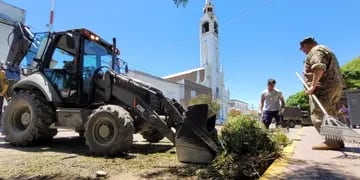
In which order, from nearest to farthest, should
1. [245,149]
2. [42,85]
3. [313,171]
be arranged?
[313,171] → [245,149] → [42,85]

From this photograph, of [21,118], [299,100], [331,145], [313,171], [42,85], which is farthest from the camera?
[299,100]

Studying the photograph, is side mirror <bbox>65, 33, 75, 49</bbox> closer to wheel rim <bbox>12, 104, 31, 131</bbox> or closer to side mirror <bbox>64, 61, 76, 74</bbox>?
side mirror <bbox>64, 61, 76, 74</bbox>

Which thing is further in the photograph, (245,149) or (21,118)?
(21,118)

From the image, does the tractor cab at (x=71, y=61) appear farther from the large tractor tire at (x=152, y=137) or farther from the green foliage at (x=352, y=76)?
the green foliage at (x=352, y=76)

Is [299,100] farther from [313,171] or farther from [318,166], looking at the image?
[313,171]

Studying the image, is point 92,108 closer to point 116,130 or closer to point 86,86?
point 86,86

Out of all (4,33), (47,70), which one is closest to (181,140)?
(47,70)

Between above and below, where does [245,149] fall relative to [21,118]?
below

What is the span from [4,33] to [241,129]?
1926 cm

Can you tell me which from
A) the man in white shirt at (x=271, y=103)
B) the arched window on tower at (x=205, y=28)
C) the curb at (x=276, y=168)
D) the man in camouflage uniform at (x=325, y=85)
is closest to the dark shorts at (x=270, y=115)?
the man in white shirt at (x=271, y=103)

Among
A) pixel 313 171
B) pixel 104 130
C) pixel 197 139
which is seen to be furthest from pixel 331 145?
pixel 104 130

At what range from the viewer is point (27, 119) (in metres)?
7.74

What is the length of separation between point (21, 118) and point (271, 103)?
636cm

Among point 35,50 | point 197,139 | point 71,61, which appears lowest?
point 197,139
